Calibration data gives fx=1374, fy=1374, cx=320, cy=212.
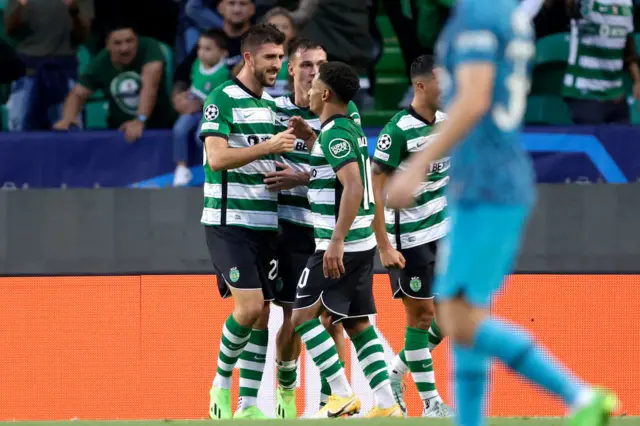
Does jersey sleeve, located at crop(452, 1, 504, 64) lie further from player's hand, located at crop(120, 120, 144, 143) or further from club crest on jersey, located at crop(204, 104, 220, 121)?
player's hand, located at crop(120, 120, 144, 143)

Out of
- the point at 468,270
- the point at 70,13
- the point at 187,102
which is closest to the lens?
the point at 468,270

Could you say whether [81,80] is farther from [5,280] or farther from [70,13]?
[5,280]

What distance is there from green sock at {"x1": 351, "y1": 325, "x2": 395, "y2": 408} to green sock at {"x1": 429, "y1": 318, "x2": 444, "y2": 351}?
900mm

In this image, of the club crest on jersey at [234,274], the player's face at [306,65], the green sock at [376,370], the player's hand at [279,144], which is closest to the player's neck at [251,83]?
the player's face at [306,65]

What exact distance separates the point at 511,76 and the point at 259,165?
9.82 feet

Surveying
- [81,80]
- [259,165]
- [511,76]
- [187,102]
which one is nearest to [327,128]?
[259,165]

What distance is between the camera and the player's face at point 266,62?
7719 mm

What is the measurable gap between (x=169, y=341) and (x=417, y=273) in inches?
87.1

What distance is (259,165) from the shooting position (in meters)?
7.74

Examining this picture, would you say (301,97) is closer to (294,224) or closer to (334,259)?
(294,224)

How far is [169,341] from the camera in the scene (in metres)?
9.37

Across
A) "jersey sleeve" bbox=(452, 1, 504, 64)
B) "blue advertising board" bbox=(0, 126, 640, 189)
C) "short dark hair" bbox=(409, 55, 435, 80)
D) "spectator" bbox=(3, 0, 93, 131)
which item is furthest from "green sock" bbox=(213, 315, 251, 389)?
"spectator" bbox=(3, 0, 93, 131)

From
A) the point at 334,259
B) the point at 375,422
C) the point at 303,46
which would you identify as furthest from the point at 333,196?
the point at 375,422

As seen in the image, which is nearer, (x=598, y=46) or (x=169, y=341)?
(x=169, y=341)
